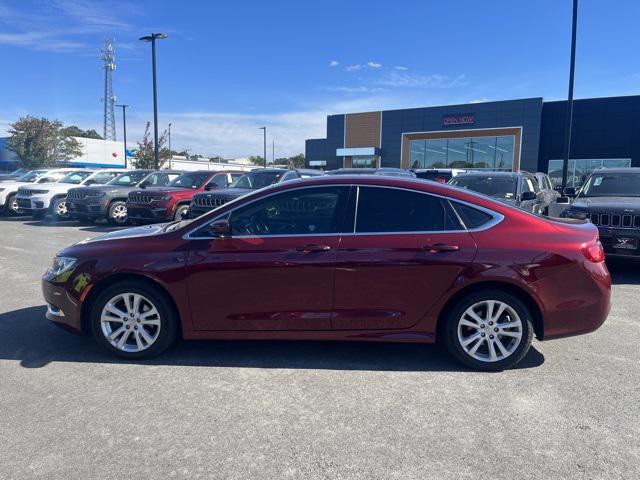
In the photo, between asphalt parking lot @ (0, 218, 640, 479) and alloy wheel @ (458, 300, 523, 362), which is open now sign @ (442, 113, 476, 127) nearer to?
asphalt parking lot @ (0, 218, 640, 479)

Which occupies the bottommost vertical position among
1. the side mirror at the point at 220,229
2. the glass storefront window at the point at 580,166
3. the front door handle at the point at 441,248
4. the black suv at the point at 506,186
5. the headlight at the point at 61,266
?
the headlight at the point at 61,266

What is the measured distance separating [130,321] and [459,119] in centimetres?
3907

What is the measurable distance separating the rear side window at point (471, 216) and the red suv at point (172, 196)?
10.0 meters

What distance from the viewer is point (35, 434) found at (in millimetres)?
3096

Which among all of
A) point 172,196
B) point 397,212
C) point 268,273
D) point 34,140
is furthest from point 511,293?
point 34,140

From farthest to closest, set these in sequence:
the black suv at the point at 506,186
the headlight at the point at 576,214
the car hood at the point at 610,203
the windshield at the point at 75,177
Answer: the windshield at the point at 75,177
the black suv at the point at 506,186
the headlight at the point at 576,214
the car hood at the point at 610,203

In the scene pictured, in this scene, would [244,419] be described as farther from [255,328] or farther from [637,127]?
[637,127]

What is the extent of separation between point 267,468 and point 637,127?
125 ft

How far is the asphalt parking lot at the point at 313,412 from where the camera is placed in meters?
2.80

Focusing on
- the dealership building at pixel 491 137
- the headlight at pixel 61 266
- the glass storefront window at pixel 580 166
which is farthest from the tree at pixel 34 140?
the headlight at pixel 61 266

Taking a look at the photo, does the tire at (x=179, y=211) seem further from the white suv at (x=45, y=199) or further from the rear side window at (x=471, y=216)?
the rear side window at (x=471, y=216)

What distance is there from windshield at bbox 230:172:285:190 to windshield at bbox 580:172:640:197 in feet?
22.6

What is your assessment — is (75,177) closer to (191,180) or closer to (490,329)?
(191,180)

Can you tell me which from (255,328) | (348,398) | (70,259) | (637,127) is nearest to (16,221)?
(70,259)
